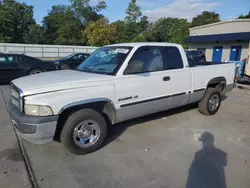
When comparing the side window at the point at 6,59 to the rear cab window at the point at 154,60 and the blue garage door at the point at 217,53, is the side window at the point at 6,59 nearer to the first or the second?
the rear cab window at the point at 154,60

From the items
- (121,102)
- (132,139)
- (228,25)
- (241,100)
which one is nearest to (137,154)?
(132,139)

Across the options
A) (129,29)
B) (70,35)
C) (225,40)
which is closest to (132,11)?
(129,29)

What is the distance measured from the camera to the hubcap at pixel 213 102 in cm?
559

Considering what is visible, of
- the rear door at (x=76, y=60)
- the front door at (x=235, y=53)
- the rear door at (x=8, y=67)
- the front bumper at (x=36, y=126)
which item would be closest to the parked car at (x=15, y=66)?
the rear door at (x=8, y=67)

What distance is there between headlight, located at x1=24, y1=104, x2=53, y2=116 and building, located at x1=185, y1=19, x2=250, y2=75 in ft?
57.5

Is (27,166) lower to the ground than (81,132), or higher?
lower

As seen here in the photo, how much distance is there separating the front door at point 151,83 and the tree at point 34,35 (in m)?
51.5

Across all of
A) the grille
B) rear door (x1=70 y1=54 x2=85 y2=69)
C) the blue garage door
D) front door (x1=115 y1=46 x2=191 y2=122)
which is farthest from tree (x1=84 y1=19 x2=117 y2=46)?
the grille

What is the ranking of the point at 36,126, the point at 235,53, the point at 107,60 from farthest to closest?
1. the point at 235,53
2. the point at 107,60
3. the point at 36,126

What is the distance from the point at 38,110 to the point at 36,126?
0.23m

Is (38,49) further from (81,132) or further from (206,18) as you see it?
(206,18)

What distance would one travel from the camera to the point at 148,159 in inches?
134

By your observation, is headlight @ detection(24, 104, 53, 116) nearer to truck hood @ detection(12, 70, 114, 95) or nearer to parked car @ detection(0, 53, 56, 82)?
truck hood @ detection(12, 70, 114, 95)

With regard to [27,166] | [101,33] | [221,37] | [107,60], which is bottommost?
[27,166]
